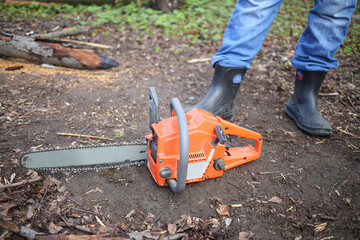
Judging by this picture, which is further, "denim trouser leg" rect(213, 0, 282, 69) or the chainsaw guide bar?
"denim trouser leg" rect(213, 0, 282, 69)

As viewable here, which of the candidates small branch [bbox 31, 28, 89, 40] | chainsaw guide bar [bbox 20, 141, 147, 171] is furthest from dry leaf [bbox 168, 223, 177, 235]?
small branch [bbox 31, 28, 89, 40]

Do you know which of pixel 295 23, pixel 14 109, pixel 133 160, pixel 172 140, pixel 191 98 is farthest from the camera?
pixel 295 23

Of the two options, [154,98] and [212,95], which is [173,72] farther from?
[154,98]

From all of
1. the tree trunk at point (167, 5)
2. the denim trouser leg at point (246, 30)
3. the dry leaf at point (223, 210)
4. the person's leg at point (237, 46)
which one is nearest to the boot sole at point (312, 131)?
the person's leg at point (237, 46)

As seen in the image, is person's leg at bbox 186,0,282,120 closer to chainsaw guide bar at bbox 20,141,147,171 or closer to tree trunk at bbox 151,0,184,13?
chainsaw guide bar at bbox 20,141,147,171

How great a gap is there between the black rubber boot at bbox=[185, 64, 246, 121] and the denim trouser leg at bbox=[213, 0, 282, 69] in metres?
0.06

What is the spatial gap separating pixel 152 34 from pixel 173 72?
1410 mm

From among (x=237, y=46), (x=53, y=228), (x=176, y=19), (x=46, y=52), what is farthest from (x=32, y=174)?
(x=176, y=19)

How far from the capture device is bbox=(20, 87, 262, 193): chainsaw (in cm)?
166

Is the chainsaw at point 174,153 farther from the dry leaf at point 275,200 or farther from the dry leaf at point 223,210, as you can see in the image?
the dry leaf at point 275,200

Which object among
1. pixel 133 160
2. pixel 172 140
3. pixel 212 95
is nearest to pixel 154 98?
pixel 172 140

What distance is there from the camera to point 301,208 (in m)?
1.84

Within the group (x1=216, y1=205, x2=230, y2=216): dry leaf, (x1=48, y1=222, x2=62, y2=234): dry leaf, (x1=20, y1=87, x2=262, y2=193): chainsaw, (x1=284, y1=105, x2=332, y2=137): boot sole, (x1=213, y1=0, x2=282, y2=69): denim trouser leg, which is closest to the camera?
(x1=48, y1=222, x2=62, y2=234): dry leaf

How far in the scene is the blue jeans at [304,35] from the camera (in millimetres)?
2170
